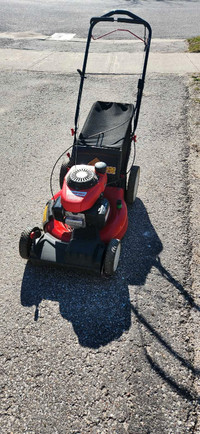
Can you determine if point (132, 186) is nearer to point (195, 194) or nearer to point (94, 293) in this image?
point (195, 194)

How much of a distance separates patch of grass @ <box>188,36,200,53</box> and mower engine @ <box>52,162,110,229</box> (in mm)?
8945

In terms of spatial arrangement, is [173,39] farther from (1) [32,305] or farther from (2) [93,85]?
(1) [32,305]

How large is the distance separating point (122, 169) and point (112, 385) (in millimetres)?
2495

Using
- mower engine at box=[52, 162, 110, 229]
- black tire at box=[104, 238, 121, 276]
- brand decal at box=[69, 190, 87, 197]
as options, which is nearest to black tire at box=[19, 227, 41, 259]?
mower engine at box=[52, 162, 110, 229]

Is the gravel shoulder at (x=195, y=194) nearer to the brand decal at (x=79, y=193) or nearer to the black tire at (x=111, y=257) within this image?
the black tire at (x=111, y=257)

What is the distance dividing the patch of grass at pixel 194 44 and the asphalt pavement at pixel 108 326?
22.3 feet

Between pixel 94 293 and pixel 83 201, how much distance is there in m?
0.89

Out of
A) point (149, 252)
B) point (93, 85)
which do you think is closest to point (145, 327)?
point (149, 252)

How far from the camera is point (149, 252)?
403cm

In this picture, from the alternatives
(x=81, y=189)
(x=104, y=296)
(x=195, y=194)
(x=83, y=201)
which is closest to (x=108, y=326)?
(x=104, y=296)

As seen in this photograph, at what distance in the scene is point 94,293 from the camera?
3529mm

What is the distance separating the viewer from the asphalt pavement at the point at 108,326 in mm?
2654

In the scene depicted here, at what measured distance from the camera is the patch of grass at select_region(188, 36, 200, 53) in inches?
431

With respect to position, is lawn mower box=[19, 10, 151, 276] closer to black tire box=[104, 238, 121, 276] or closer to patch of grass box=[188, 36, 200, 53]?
black tire box=[104, 238, 121, 276]
